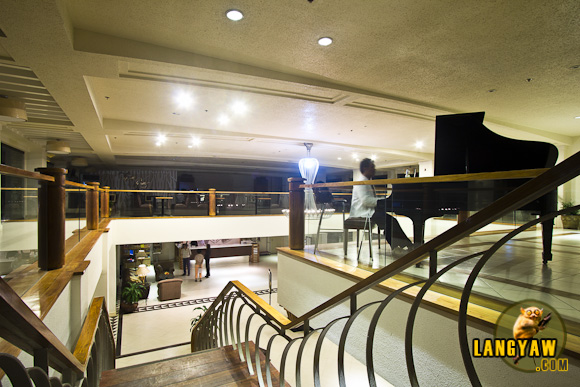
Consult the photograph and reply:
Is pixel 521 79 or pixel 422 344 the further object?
pixel 521 79

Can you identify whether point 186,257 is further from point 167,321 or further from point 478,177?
point 478,177

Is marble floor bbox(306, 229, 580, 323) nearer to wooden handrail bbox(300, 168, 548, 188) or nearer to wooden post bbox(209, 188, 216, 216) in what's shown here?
wooden handrail bbox(300, 168, 548, 188)

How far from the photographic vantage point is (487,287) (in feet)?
6.36

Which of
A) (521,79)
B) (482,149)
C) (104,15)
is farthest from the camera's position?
(521,79)

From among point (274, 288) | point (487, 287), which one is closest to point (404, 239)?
point (487, 287)

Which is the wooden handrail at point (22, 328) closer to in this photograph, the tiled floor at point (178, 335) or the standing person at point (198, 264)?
the tiled floor at point (178, 335)

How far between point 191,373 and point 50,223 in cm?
167

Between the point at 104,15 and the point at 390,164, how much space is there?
511 inches

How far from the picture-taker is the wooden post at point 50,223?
7.52 ft

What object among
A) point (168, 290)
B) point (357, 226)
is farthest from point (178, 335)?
point (357, 226)

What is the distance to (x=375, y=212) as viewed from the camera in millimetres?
2959

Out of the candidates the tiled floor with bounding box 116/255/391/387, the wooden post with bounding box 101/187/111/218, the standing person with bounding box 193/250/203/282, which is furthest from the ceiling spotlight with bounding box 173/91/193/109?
the standing person with bounding box 193/250/203/282

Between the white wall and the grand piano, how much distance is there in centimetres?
65

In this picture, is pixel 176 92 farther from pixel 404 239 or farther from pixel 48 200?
pixel 404 239
